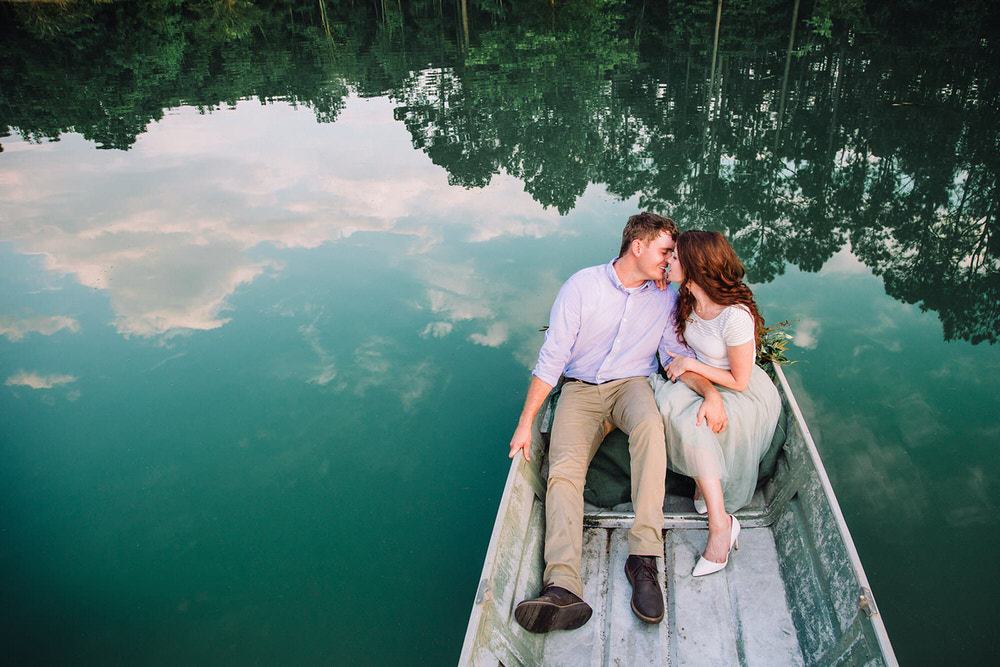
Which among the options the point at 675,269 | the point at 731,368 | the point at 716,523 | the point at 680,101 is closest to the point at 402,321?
the point at 675,269

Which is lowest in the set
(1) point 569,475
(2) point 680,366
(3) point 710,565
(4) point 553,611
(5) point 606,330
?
(3) point 710,565

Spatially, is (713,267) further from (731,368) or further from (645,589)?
(645,589)

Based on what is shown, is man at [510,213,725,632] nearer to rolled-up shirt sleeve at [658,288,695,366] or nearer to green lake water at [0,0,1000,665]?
rolled-up shirt sleeve at [658,288,695,366]

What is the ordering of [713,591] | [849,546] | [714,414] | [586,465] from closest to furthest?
[849,546]
[713,591]
[714,414]
[586,465]

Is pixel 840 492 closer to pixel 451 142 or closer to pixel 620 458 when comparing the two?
pixel 620 458

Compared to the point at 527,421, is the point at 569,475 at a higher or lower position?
lower

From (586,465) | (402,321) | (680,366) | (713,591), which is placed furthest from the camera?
(402,321)

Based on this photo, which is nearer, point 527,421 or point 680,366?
point 527,421

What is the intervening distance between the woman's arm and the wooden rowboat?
55 cm

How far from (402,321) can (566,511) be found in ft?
15.2

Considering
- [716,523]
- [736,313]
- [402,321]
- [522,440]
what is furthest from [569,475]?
[402,321]

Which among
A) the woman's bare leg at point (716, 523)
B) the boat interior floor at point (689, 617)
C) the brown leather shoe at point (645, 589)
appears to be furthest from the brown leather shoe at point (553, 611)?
the woman's bare leg at point (716, 523)

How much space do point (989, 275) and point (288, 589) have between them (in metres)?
9.30

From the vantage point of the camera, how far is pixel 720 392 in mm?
3443
